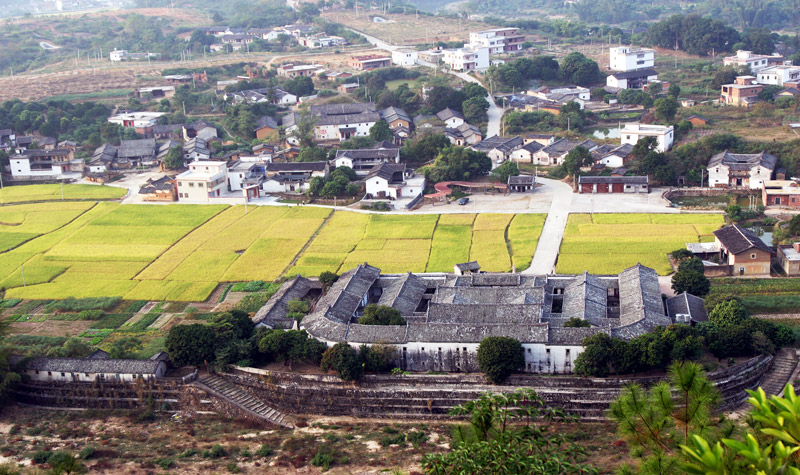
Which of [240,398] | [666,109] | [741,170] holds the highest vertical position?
[666,109]

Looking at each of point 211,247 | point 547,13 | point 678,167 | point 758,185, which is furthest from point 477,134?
point 547,13

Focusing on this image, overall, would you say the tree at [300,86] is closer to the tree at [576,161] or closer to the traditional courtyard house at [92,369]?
the tree at [576,161]

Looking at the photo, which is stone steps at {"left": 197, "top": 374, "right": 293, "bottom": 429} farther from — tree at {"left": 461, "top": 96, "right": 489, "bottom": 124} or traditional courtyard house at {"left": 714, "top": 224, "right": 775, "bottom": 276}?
tree at {"left": 461, "top": 96, "right": 489, "bottom": 124}

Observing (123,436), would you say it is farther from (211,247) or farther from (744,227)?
(744,227)

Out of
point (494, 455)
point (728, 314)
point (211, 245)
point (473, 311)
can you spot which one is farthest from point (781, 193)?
point (494, 455)

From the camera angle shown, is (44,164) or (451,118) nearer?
(44,164)

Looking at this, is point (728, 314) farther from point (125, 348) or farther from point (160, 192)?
point (160, 192)
